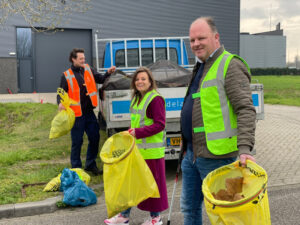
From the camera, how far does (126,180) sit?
3697mm

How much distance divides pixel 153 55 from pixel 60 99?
10.9 feet

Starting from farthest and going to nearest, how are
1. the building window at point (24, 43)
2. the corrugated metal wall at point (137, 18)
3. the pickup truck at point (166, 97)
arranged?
the corrugated metal wall at point (137, 18)
the building window at point (24, 43)
the pickup truck at point (166, 97)

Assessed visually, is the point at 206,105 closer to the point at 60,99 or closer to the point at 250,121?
the point at 250,121

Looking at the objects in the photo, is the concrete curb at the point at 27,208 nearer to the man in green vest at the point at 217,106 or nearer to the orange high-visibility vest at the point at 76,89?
the orange high-visibility vest at the point at 76,89

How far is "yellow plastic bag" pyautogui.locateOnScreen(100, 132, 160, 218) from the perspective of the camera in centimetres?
368

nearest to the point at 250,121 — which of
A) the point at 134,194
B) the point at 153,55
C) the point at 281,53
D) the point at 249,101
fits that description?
the point at 249,101

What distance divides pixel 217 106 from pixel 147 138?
61.6 inches

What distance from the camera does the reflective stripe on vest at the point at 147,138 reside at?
414 centimetres

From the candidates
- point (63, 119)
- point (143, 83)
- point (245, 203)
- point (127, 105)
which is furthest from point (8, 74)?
point (245, 203)

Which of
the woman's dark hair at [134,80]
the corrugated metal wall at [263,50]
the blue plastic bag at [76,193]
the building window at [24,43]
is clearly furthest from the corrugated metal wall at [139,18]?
the corrugated metal wall at [263,50]

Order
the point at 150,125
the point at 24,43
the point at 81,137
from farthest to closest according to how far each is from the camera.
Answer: the point at 24,43
the point at 81,137
the point at 150,125

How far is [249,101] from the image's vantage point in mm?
2680

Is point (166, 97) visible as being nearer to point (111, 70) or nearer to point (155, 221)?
point (111, 70)

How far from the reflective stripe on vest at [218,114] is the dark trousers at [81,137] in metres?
3.86
